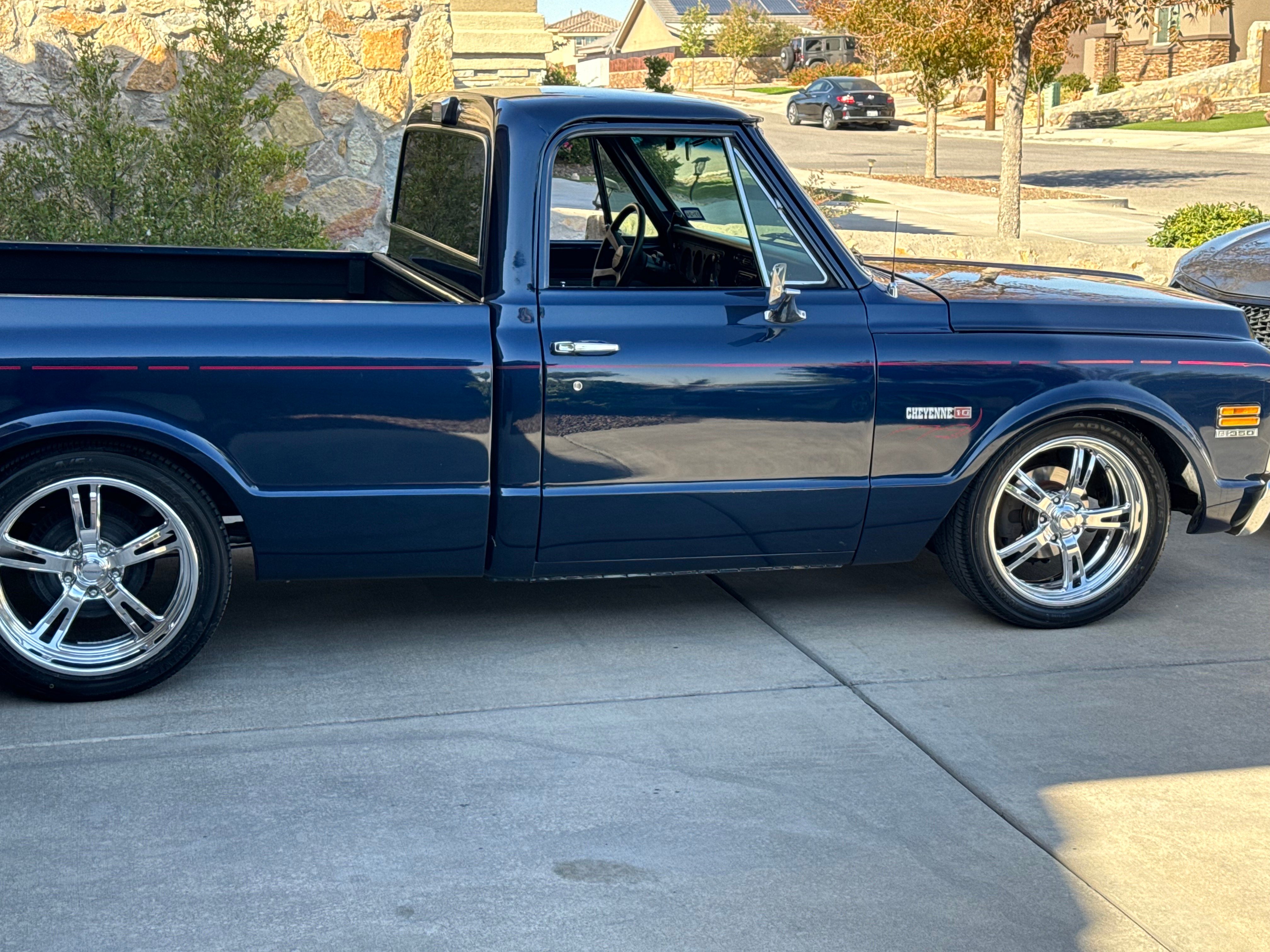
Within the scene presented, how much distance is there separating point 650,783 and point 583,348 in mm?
1380

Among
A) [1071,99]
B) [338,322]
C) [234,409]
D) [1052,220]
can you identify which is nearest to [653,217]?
[338,322]

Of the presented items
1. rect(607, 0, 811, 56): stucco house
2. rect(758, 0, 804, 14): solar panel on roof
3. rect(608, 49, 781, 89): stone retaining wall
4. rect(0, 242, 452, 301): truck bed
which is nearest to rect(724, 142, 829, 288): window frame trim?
rect(0, 242, 452, 301): truck bed

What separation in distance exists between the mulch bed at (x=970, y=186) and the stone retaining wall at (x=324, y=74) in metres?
17.0

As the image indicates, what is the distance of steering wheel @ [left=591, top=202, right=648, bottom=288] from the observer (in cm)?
523

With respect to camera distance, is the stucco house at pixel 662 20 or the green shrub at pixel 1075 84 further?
the stucco house at pixel 662 20

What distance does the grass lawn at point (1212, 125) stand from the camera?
128 feet

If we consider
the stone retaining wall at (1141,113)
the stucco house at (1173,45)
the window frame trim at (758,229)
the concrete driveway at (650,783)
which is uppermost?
the stucco house at (1173,45)

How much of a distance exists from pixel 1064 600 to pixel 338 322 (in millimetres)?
2757

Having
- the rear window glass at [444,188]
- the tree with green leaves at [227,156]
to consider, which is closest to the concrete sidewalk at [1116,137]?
the tree with green leaves at [227,156]

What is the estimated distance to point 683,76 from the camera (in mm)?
70875

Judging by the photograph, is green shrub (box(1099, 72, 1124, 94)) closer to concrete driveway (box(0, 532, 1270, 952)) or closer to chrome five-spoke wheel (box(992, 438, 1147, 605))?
chrome five-spoke wheel (box(992, 438, 1147, 605))

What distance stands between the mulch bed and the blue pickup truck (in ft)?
66.4

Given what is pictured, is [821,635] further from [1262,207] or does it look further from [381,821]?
[1262,207]

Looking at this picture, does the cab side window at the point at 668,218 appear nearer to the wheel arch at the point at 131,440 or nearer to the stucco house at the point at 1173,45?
the wheel arch at the point at 131,440
